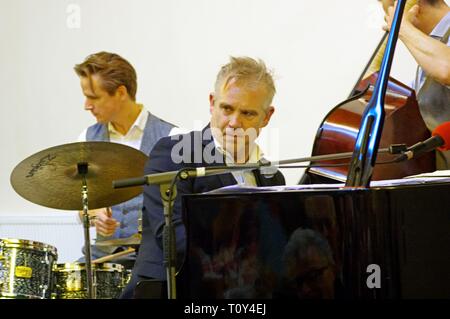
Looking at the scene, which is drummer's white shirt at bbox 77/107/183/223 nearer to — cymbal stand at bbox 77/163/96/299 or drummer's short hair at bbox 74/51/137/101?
drummer's short hair at bbox 74/51/137/101

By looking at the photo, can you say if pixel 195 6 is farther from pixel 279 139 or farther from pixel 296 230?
pixel 296 230

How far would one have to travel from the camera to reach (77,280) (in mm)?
3695

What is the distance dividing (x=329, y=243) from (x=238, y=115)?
4.02 ft

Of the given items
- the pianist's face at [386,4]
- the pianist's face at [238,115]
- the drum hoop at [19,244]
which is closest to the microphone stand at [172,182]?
the pianist's face at [238,115]

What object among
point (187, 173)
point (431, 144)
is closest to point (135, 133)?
point (187, 173)

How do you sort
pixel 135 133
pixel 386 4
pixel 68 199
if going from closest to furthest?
pixel 386 4 → pixel 68 199 → pixel 135 133

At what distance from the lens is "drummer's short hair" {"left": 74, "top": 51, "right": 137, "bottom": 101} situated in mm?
4598

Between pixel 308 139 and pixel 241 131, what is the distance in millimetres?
1781

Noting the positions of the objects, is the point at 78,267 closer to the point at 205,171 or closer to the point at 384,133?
the point at 384,133

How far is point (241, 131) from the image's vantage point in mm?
2934

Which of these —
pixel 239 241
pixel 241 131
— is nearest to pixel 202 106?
pixel 241 131

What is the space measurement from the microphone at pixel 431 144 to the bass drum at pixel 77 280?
2.01 meters

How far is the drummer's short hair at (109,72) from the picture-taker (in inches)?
181

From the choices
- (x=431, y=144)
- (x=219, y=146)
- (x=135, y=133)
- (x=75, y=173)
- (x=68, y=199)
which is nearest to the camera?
(x=431, y=144)
